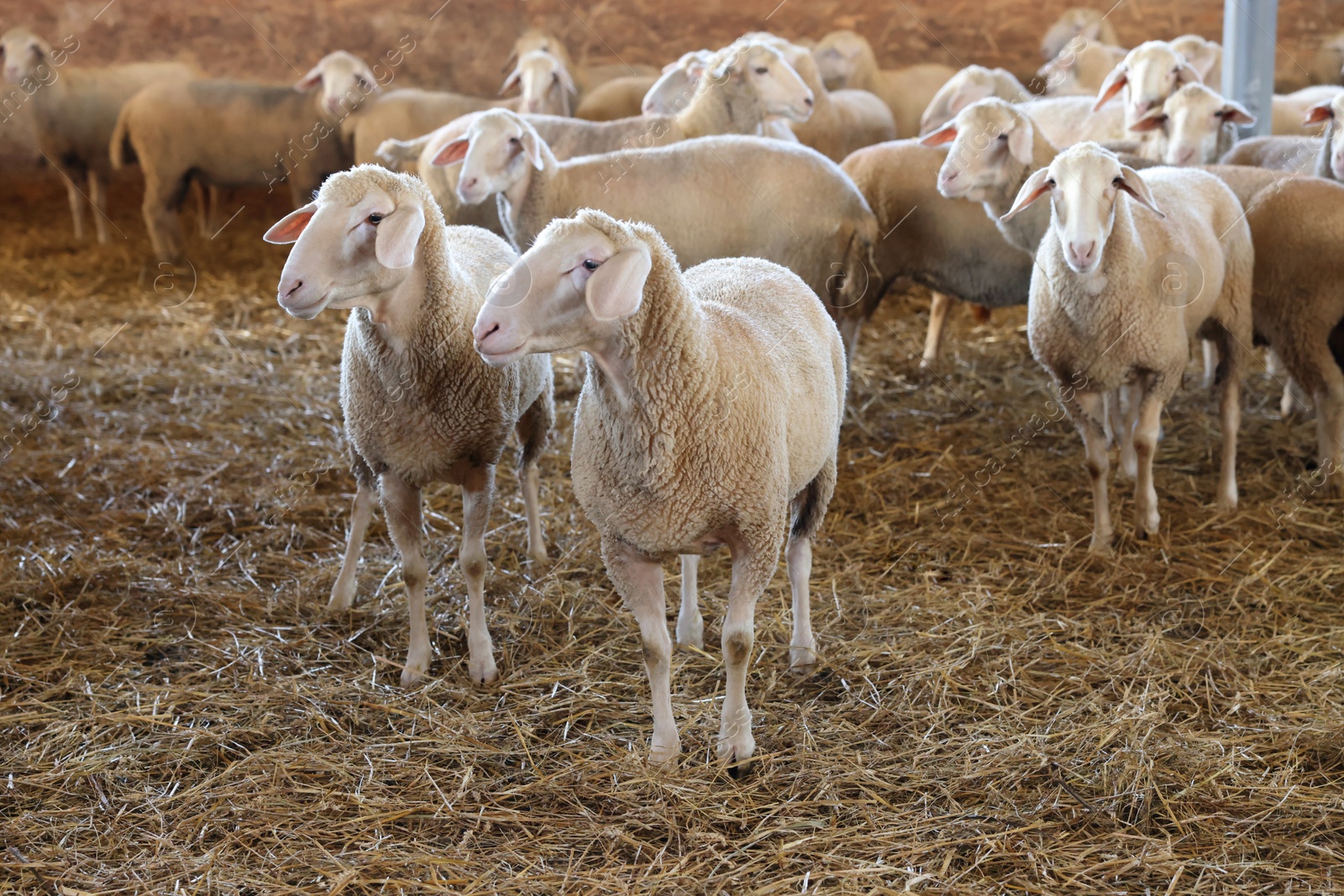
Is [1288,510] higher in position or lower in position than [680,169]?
lower

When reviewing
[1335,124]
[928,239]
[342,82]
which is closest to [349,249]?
[928,239]

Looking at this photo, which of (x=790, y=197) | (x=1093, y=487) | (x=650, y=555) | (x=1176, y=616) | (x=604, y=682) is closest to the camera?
(x=650, y=555)

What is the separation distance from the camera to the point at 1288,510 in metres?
4.25

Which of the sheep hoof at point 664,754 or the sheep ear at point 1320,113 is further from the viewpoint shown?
the sheep ear at point 1320,113

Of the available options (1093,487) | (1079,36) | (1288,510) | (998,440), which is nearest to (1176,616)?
(1093,487)

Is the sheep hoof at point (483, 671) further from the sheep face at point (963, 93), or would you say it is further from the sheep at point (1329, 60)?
the sheep at point (1329, 60)

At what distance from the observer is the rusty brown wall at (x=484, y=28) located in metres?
9.55

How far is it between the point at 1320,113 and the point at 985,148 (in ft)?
5.57

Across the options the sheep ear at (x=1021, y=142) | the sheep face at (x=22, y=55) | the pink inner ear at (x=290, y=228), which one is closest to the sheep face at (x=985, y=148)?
the sheep ear at (x=1021, y=142)

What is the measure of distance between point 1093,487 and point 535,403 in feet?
6.35

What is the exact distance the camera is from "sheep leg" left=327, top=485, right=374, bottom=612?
370cm

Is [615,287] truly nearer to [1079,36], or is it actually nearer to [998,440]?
[998,440]

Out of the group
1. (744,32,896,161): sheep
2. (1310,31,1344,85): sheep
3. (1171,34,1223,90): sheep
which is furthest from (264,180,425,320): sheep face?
(1310,31,1344,85): sheep

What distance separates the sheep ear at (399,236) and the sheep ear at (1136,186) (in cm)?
220
